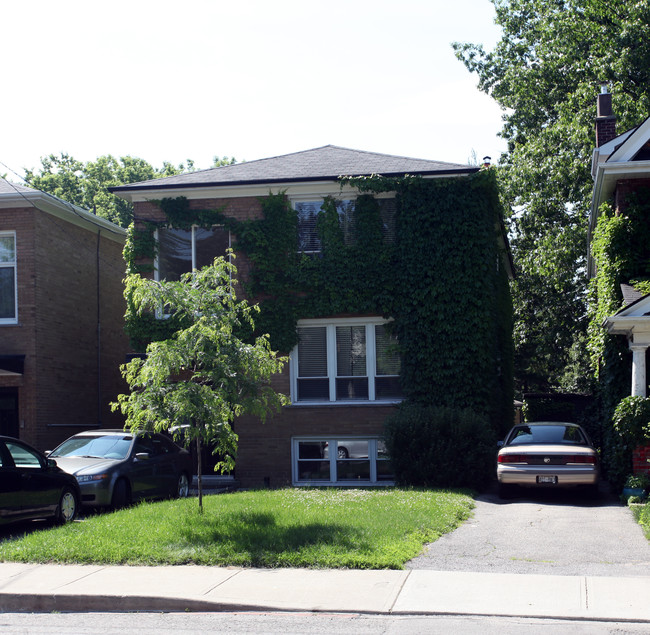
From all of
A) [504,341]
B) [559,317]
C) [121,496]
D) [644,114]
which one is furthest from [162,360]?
[559,317]

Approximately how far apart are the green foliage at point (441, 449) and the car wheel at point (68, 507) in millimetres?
6256

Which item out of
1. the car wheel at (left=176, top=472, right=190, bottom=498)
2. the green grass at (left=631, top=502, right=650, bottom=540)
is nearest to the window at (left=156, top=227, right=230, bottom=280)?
the car wheel at (left=176, top=472, right=190, bottom=498)

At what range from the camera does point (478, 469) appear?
51.0 feet

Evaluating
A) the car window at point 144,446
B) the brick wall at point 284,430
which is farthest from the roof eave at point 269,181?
the car window at point 144,446

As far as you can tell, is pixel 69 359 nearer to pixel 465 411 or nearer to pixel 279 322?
pixel 279 322

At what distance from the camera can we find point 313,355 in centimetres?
1842

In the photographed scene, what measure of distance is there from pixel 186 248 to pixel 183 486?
5.86m

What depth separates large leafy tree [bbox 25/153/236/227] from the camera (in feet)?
148

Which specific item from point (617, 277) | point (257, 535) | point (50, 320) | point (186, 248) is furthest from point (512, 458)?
point (50, 320)

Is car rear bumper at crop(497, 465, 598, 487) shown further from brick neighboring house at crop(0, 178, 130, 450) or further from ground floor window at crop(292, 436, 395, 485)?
brick neighboring house at crop(0, 178, 130, 450)

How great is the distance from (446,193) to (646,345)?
592cm

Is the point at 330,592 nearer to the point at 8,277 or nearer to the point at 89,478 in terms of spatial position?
the point at 89,478

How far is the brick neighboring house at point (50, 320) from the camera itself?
60.6ft

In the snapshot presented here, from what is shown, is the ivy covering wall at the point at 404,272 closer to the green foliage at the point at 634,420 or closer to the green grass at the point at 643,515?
the green foliage at the point at 634,420
